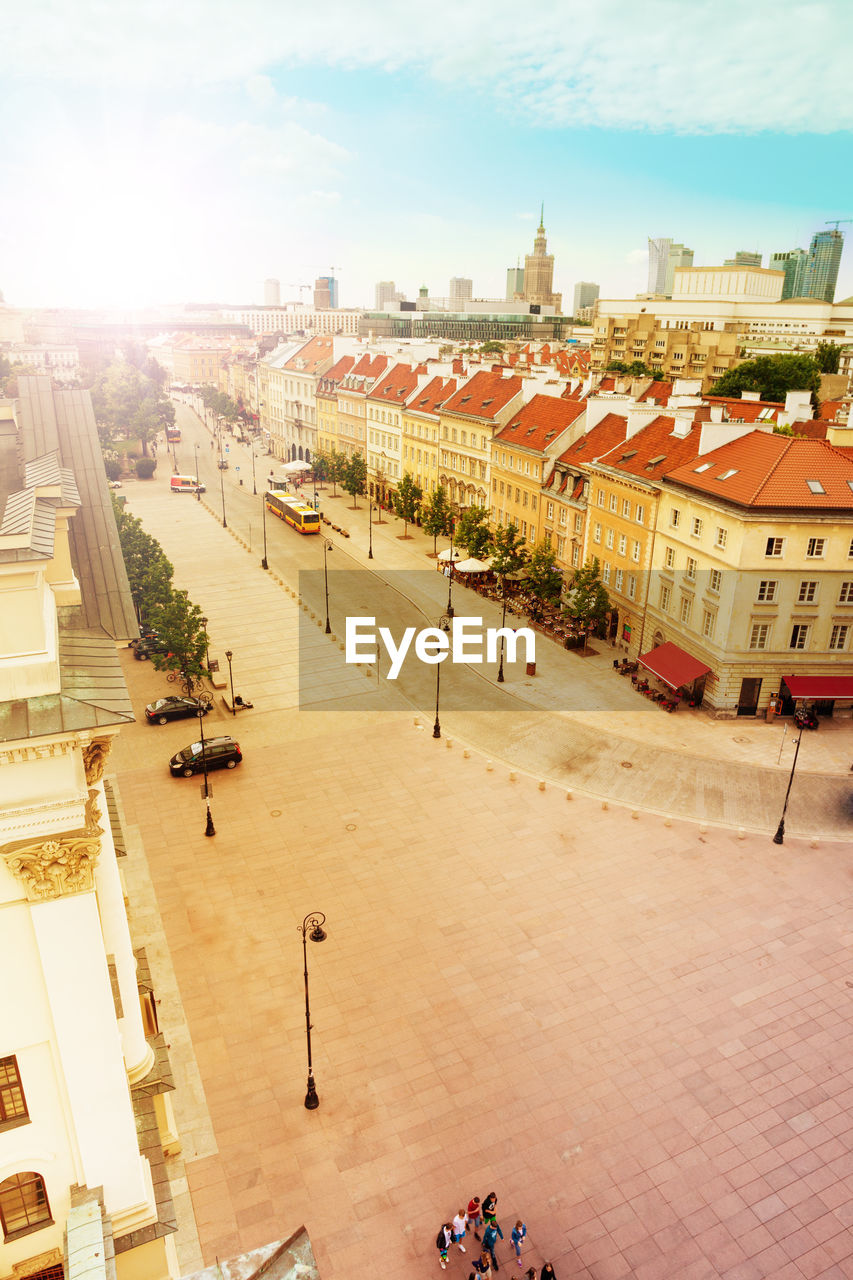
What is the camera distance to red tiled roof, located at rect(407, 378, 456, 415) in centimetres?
7970

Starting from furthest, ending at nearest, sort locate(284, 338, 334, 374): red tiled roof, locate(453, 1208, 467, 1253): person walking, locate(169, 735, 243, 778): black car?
locate(284, 338, 334, 374): red tiled roof
locate(169, 735, 243, 778): black car
locate(453, 1208, 467, 1253): person walking

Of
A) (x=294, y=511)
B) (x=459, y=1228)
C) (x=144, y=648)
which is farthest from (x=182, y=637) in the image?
(x=294, y=511)

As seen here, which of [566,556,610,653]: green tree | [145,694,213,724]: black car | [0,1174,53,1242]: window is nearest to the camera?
[0,1174,53,1242]: window

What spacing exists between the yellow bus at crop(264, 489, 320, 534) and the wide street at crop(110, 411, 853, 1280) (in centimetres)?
3678

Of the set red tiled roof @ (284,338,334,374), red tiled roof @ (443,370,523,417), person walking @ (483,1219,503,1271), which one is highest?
red tiled roof @ (284,338,334,374)

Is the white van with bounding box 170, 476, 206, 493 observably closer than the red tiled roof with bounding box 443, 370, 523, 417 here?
No

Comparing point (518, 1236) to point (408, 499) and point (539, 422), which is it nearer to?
point (539, 422)

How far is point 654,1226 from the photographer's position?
18281mm

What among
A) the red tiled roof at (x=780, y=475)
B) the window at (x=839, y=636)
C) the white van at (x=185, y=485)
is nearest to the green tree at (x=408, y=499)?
the white van at (x=185, y=485)

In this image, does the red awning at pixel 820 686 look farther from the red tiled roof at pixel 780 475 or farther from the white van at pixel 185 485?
the white van at pixel 185 485

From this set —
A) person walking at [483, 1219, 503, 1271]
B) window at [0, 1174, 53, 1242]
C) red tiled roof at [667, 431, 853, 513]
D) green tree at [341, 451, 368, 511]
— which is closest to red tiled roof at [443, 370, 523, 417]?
green tree at [341, 451, 368, 511]

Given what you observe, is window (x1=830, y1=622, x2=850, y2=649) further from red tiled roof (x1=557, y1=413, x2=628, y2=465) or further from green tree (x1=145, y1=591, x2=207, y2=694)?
green tree (x1=145, y1=591, x2=207, y2=694)

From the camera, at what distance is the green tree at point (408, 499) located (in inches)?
3140

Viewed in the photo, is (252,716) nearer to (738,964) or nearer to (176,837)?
(176,837)
